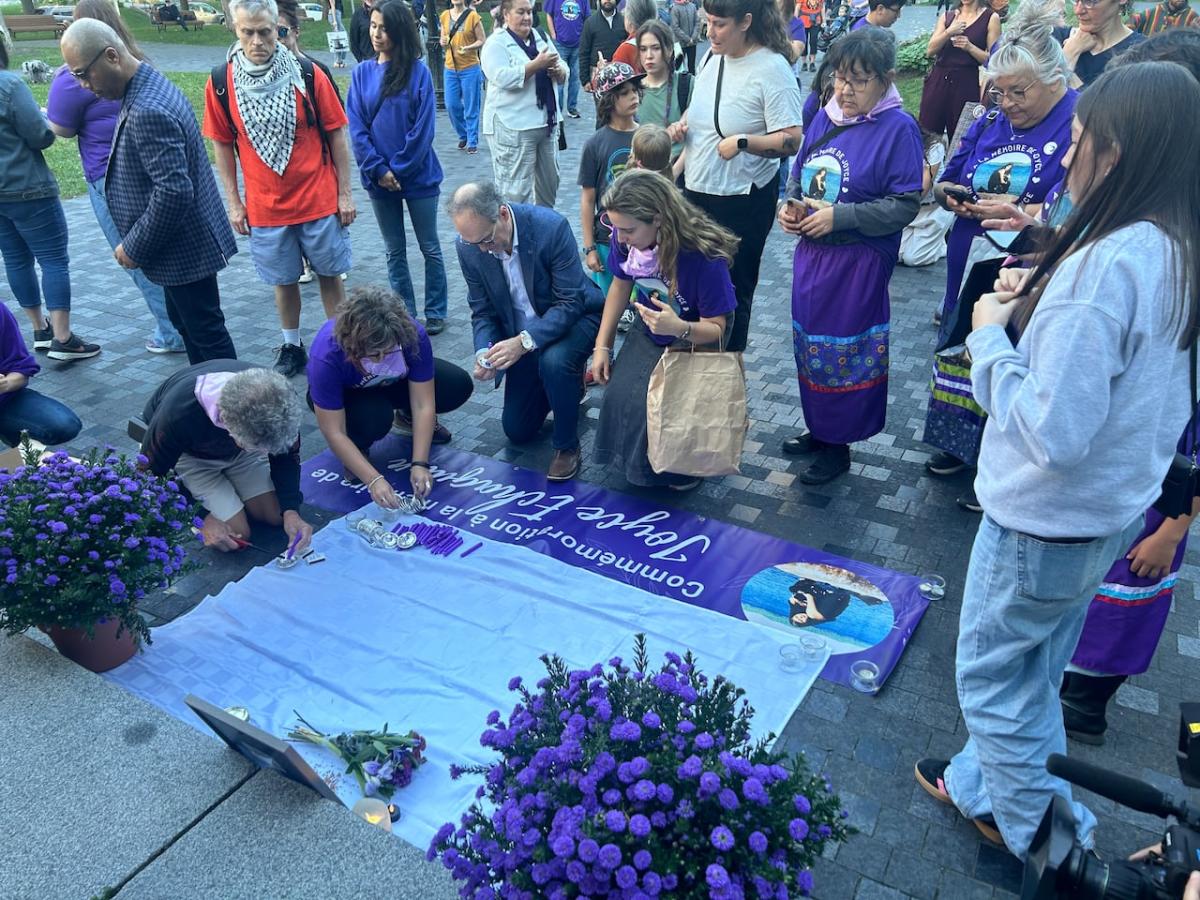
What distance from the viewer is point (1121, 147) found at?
1.57 m

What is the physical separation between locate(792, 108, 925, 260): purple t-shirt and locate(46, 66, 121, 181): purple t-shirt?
3.52m

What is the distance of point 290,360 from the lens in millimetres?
5195

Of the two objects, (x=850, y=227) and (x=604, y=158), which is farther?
(x=604, y=158)

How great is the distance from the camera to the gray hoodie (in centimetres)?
155

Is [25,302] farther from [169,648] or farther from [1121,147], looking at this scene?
[1121,147]

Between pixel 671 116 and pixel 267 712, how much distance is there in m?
4.46

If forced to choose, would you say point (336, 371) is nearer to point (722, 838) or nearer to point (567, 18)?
point (722, 838)

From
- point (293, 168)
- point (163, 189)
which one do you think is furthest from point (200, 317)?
point (293, 168)

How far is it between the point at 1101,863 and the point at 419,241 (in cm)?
502

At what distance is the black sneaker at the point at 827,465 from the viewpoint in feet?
12.8

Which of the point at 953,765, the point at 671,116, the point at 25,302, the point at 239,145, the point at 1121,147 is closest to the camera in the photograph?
the point at 1121,147

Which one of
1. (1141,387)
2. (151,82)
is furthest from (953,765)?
(151,82)

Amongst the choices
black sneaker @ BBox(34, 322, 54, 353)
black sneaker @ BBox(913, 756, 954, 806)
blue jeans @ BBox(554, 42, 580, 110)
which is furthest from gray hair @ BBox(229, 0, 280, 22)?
blue jeans @ BBox(554, 42, 580, 110)

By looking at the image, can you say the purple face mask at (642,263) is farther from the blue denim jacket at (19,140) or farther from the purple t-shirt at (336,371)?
the blue denim jacket at (19,140)
